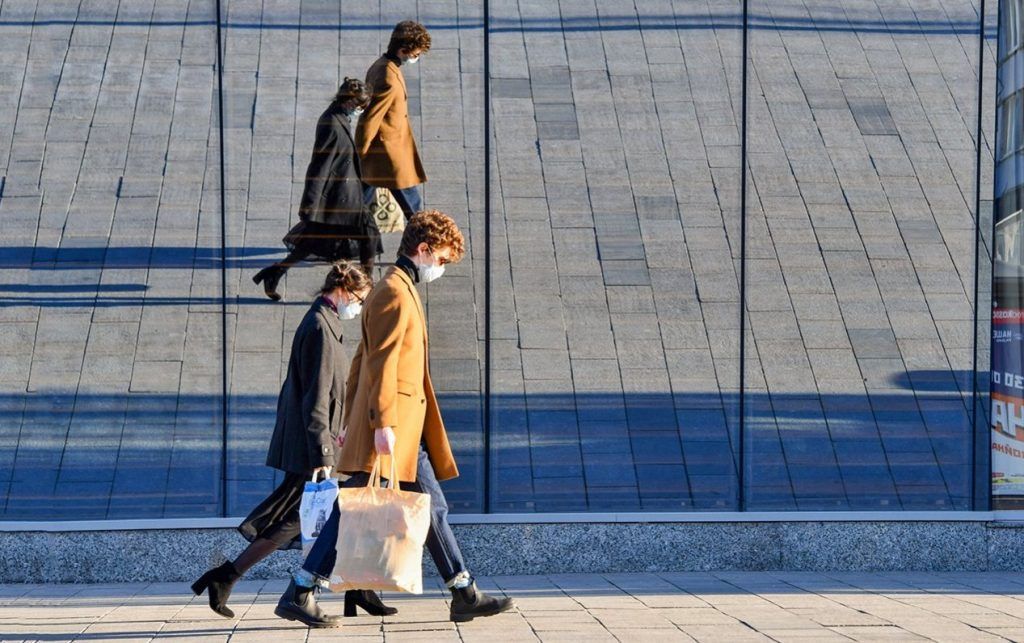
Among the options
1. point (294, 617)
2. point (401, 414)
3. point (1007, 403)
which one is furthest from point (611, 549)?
point (1007, 403)

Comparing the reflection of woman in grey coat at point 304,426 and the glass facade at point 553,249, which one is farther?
the glass facade at point 553,249

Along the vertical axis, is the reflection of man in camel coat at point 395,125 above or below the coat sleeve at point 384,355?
Answer: above

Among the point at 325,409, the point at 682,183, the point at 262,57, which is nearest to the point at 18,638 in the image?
the point at 325,409

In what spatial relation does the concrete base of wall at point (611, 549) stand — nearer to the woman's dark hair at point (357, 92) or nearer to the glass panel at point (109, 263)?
the glass panel at point (109, 263)

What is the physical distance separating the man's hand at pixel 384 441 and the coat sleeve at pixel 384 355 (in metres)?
0.03

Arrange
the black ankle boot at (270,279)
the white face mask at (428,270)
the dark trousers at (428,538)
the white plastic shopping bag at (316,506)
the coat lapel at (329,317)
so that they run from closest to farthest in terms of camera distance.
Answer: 1. the dark trousers at (428,538)
2. the white plastic shopping bag at (316,506)
3. the white face mask at (428,270)
4. the coat lapel at (329,317)
5. the black ankle boot at (270,279)

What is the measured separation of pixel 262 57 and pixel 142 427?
7.25ft

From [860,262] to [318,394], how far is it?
3.67m

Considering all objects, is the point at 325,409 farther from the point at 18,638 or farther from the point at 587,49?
the point at 587,49

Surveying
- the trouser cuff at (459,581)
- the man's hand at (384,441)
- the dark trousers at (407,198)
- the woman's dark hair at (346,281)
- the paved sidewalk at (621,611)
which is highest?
the dark trousers at (407,198)

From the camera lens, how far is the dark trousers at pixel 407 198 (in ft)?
25.6

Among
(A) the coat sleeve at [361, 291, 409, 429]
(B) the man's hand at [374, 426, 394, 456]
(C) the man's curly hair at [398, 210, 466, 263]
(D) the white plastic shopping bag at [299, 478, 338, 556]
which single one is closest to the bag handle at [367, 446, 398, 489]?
(B) the man's hand at [374, 426, 394, 456]

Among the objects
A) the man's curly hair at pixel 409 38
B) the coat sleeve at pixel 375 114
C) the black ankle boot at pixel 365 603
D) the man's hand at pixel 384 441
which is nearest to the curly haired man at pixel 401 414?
the man's hand at pixel 384 441

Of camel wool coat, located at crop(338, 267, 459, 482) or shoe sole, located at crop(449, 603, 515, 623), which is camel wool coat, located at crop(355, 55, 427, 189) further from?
shoe sole, located at crop(449, 603, 515, 623)
